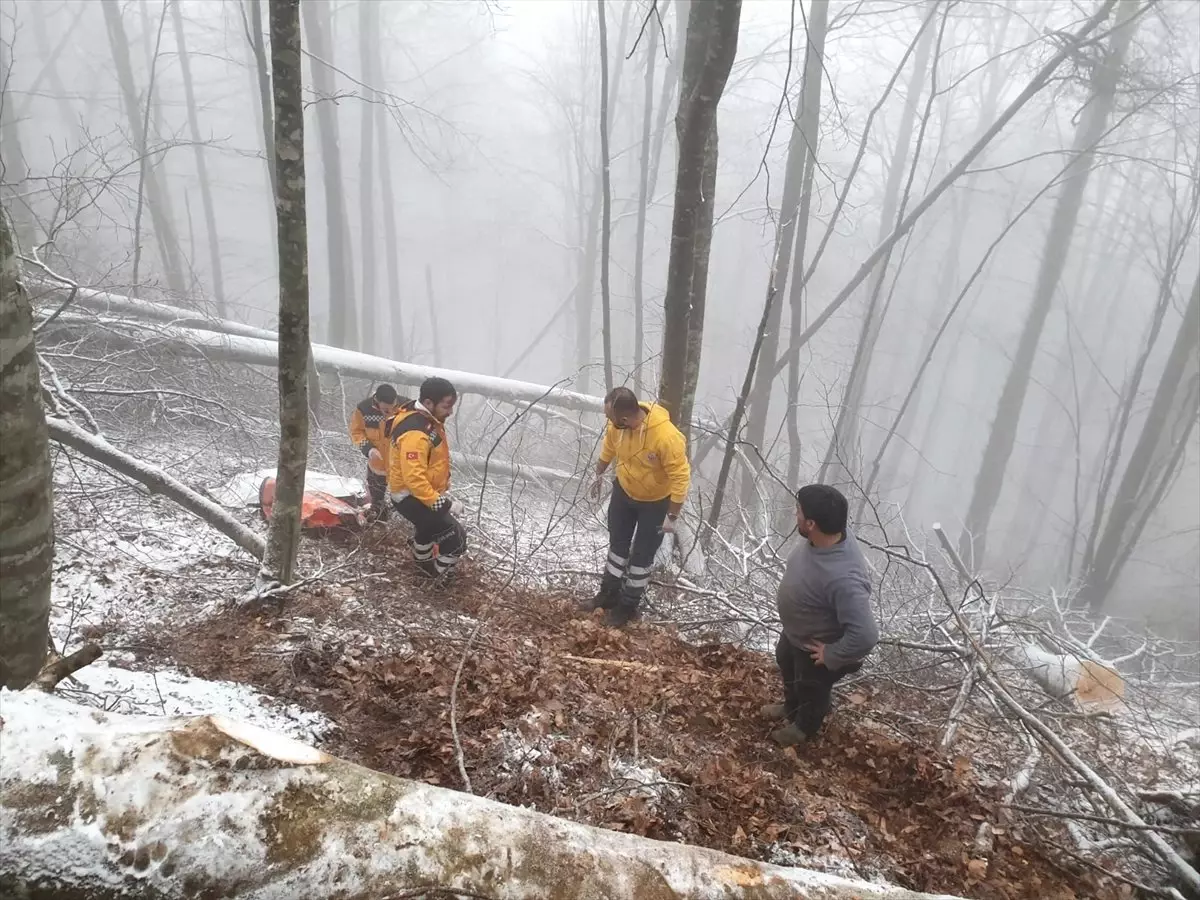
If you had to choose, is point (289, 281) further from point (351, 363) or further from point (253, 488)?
point (351, 363)

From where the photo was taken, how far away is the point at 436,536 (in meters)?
4.89

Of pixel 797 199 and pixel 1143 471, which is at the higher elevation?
pixel 797 199

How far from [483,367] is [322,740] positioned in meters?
43.7

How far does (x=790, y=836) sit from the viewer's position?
2732 millimetres

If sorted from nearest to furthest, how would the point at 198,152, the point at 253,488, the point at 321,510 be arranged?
the point at 321,510 → the point at 253,488 → the point at 198,152

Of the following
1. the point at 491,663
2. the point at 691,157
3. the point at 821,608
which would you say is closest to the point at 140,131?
the point at 691,157

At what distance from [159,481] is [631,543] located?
10.6ft

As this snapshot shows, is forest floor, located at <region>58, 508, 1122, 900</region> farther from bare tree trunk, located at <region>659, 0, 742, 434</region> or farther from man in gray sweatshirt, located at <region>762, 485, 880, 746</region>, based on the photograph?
bare tree trunk, located at <region>659, 0, 742, 434</region>

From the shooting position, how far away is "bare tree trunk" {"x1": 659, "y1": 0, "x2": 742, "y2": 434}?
14.0 ft

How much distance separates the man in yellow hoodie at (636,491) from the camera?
4469mm

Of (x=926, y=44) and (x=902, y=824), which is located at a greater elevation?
(x=926, y=44)

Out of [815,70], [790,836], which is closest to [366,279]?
[815,70]

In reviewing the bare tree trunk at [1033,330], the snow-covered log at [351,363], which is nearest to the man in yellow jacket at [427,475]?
the snow-covered log at [351,363]

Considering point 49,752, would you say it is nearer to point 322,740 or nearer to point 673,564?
point 322,740
